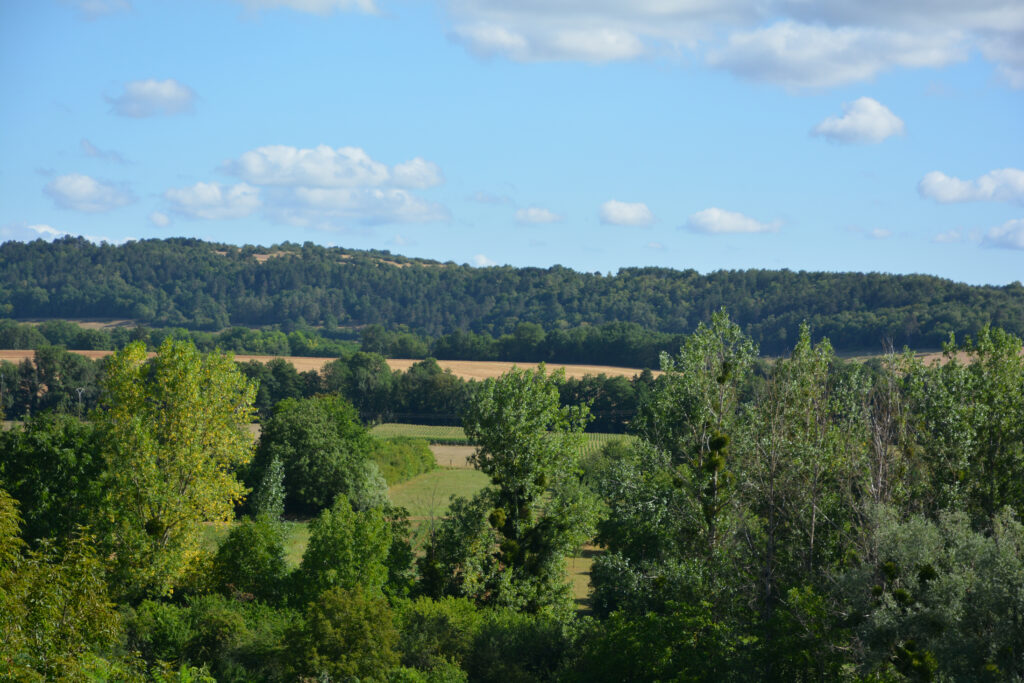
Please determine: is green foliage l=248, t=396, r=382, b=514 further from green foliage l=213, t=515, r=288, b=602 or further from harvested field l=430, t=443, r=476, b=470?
green foliage l=213, t=515, r=288, b=602

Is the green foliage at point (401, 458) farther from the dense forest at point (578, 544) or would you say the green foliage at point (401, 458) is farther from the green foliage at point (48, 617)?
the green foliage at point (48, 617)

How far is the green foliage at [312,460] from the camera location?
60.9 meters

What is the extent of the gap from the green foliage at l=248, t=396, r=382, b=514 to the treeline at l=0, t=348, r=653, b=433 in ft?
113

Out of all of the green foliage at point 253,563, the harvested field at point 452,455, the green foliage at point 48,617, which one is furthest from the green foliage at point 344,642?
the harvested field at point 452,455

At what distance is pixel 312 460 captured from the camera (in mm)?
61844

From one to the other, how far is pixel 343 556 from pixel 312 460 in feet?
94.1

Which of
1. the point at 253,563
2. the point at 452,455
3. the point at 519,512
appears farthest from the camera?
the point at 452,455

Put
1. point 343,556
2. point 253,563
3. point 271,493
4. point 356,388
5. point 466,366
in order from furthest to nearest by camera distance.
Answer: point 466,366 < point 356,388 < point 271,493 < point 253,563 < point 343,556

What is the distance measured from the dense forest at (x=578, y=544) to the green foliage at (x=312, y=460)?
2086cm

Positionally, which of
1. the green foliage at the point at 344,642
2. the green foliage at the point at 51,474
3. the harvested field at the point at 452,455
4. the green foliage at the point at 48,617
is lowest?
the harvested field at the point at 452,455

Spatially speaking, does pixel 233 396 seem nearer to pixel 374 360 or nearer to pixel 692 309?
pixel 374 360

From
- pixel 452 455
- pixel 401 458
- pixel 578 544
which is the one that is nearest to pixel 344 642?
pixel 578 544

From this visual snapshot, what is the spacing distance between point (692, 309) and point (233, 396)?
154 meters

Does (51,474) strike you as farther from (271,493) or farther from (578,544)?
(578,544)
